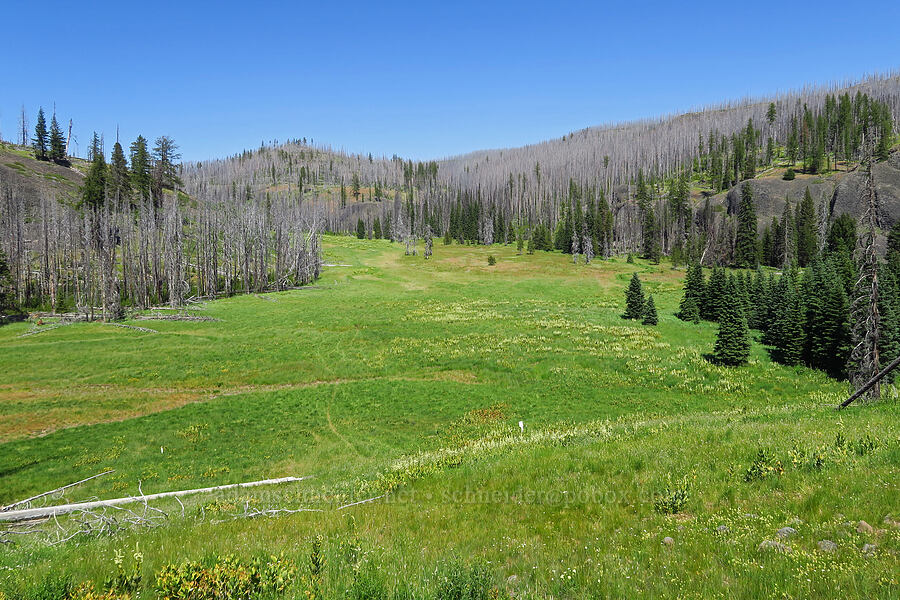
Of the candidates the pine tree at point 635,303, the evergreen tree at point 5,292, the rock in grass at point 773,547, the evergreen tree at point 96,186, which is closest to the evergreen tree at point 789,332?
the pine tree at point 635,303

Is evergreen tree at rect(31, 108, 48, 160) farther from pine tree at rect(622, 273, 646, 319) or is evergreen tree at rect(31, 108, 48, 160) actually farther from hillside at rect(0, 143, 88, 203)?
pine tree at rect(622, 273, 646, 319)

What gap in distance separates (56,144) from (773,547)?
604 ft

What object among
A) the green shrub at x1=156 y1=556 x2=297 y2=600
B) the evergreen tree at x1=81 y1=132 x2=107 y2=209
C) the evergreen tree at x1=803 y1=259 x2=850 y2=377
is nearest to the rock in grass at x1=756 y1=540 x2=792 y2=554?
the green shrub at x1=156 y1=556 x2=297 y2=600

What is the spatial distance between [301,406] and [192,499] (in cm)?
1333

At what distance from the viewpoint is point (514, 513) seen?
878 cm

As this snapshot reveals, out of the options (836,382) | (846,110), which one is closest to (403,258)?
(836,382)

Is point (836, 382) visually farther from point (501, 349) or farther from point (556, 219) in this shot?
point (556, 219)

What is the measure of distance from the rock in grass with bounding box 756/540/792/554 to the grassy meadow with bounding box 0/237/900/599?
0.05 meters

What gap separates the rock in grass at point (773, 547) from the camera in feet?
18.8

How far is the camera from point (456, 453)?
15.3m

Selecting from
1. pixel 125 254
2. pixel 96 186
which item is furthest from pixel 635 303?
pixel 96 186

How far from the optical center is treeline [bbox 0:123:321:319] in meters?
62.9

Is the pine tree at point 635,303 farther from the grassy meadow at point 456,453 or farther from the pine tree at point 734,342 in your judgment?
the pine tree at point 734,342

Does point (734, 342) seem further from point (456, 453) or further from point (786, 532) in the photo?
point (786, 532)
